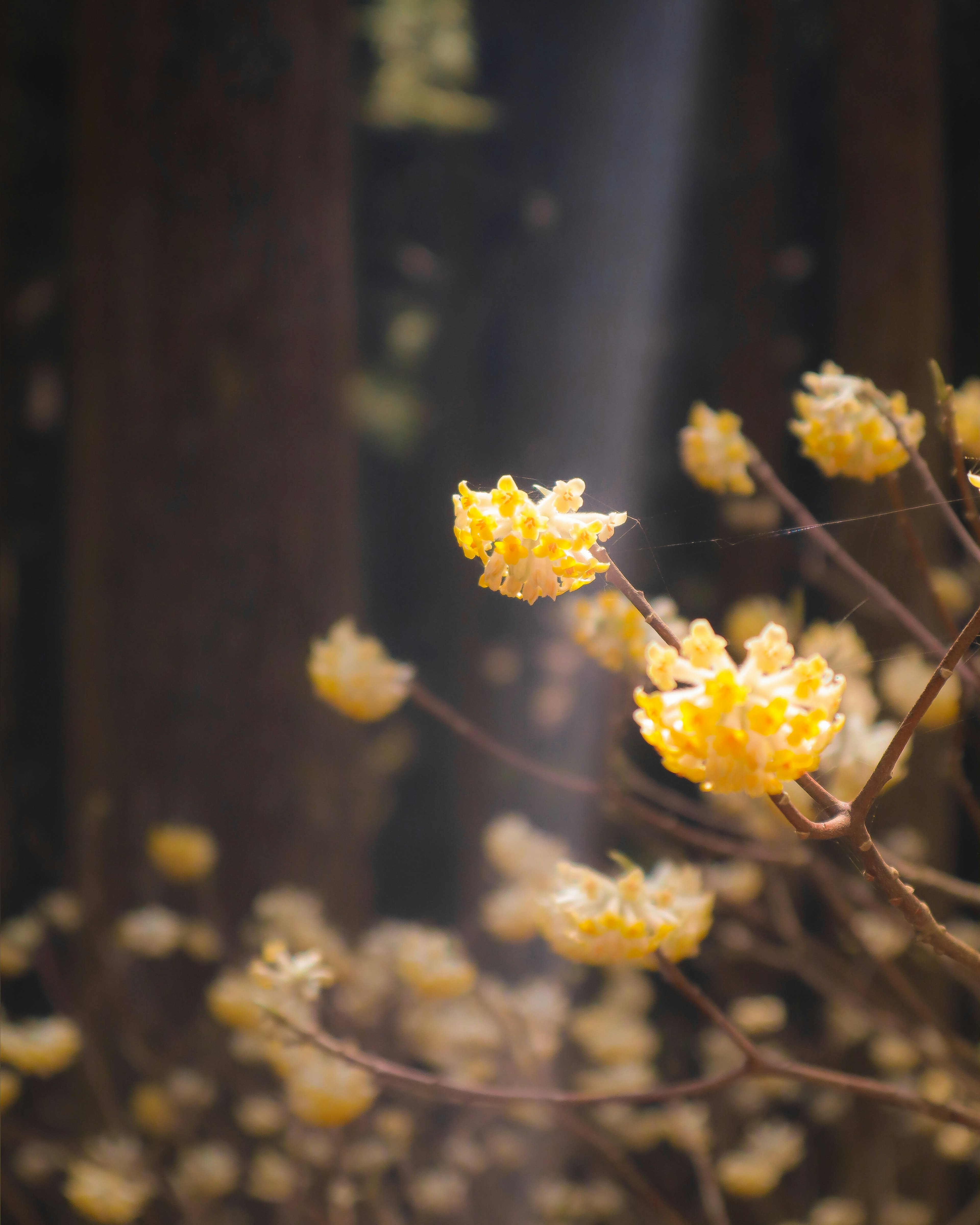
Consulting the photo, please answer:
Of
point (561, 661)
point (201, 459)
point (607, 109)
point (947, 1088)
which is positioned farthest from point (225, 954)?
point (607, 109)

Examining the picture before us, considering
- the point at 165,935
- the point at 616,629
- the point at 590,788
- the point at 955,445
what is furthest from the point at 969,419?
the point at 165,935

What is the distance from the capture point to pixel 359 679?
958 mm

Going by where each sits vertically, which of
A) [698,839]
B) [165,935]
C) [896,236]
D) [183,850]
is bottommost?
[165,935]

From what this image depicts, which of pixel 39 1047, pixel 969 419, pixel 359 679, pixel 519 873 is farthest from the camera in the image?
pixel 519 873

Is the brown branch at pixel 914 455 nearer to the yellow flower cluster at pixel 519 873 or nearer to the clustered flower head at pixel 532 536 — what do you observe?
the clustered flower head at pixel 532 536

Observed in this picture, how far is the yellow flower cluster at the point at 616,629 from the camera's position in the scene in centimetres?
88

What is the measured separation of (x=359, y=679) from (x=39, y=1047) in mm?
1066

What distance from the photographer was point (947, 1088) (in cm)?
164

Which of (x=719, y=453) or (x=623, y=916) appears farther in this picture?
(x=719, y=453)

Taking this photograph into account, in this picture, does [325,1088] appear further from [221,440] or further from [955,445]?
[221,440]

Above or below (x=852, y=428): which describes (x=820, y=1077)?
below

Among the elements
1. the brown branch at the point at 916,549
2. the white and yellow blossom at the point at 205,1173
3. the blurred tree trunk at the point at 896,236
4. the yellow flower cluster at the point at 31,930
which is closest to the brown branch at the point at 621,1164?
the brown branch at the point at 916,549

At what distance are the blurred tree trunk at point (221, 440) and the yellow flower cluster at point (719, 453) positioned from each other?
1083mm

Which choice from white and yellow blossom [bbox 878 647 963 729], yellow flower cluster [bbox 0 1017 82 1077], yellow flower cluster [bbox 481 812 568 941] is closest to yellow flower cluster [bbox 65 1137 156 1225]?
yellow flower cluster [bbox 0 1017 82 1077]
